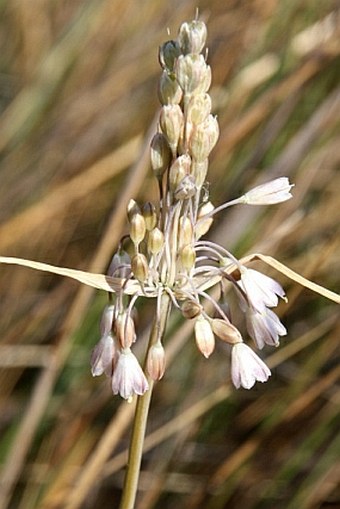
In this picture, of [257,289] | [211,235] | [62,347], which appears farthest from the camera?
[211,235]

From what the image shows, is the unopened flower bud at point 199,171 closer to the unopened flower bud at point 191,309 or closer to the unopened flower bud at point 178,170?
the unopened flower bud at point 178,170

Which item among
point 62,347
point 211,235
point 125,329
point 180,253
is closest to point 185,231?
point 180,253

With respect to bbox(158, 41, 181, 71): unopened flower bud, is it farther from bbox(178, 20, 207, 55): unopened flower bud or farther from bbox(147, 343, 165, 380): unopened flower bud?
bbox(147, 343, 165, 380): unopened flower bud

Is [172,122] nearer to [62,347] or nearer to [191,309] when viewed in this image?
[191,309]

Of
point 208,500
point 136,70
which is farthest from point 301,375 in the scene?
point 136,70

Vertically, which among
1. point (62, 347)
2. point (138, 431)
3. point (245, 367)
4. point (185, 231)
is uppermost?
point (185, 231)

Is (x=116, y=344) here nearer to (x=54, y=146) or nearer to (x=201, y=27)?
(x=201, y=27)
